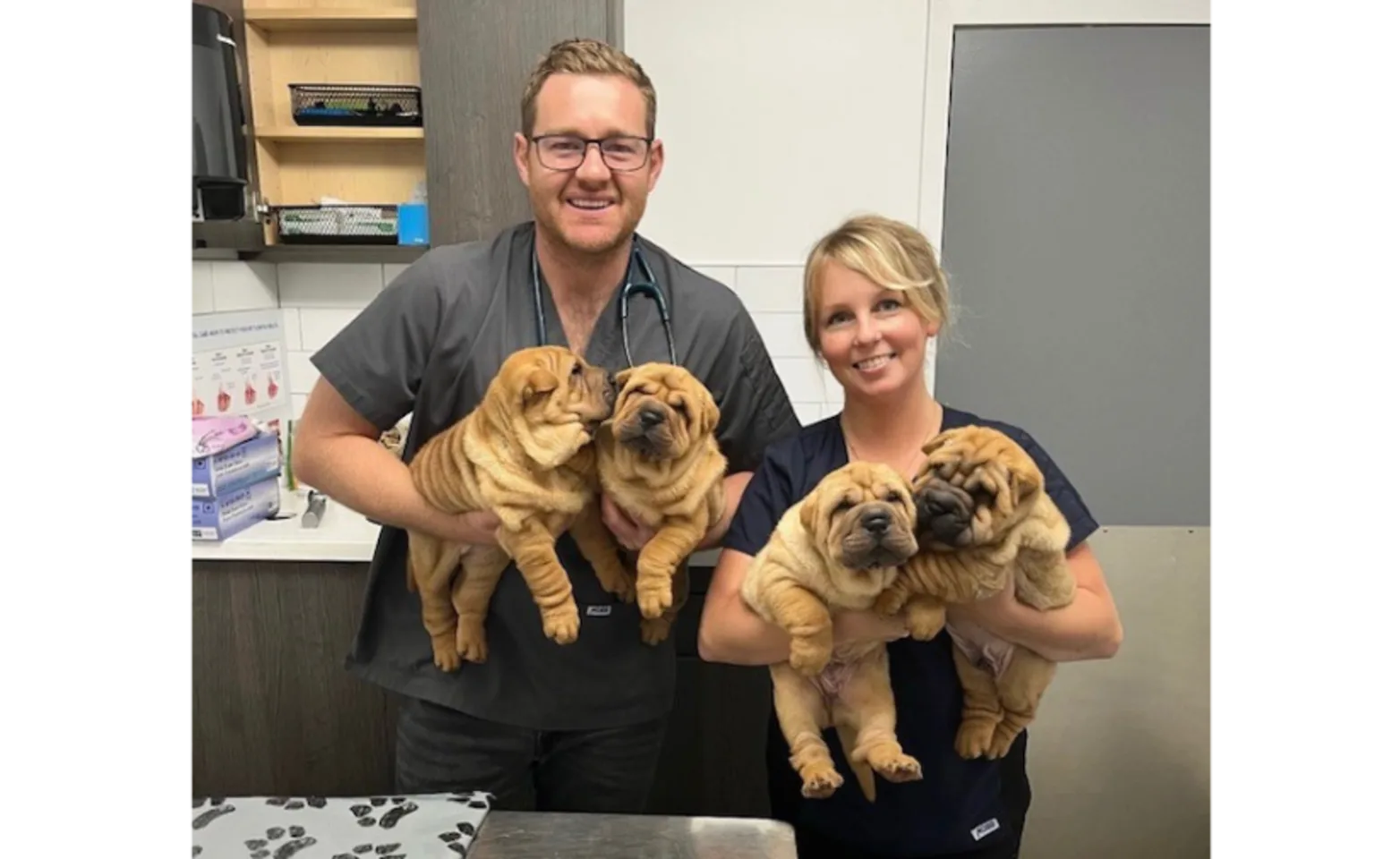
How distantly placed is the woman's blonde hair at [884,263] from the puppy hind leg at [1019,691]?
0.54 m

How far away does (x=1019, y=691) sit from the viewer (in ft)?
4.47

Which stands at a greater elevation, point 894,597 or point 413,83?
point 413,83

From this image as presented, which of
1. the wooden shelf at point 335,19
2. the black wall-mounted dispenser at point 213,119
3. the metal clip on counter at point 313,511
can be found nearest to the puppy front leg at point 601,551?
the metal clip on counter at point 313,511

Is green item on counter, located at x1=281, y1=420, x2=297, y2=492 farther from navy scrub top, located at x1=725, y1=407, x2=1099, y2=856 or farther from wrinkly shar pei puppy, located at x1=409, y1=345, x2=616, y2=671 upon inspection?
navy scrub top, located at x1=725, y1=407, x2=1099, y2=856

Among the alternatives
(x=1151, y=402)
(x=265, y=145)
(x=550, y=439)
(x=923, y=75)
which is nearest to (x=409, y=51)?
(x=265, y=145)

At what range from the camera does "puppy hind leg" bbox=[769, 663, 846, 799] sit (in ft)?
4.17

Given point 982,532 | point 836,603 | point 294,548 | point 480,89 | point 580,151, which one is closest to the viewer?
point 982,532

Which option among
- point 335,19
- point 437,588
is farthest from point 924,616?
point 335,19

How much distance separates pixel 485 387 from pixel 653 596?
470 mm

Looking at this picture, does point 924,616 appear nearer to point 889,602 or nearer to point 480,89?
point 889,602

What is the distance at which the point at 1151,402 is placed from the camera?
287cm
